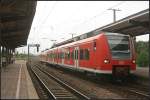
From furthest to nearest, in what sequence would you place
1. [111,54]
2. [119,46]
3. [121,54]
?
[119,46] → [121,54] → [111,54]

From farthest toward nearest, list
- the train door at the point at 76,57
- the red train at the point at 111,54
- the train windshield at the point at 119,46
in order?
1. the train door at the point at 76,57
2. the train windshield at the point at 119,46
3. the red train at the point at 111,54

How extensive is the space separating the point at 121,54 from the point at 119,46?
1.55 feet

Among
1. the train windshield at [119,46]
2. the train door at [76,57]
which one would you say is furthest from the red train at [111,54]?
the train door at [76,57]

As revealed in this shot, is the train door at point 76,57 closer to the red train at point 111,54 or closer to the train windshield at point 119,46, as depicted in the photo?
the red train at point 111,54

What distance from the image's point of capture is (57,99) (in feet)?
47.3

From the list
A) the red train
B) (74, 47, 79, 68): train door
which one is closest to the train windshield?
the red train

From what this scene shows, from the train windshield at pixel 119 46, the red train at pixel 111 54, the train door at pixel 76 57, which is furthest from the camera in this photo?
the train door at pixel 76 57

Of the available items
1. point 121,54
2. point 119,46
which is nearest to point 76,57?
point 119,46

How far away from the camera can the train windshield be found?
63.5ft

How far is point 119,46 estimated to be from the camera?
64.5 ft

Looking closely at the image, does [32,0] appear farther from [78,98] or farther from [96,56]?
[78,98]

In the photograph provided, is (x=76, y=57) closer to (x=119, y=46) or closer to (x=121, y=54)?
(x=119, y=46)

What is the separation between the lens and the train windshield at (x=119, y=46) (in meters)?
19.4

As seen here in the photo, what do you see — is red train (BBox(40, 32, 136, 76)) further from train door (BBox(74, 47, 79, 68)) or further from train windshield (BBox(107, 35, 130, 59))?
train door (BBox(74, 47, 79, 68))
